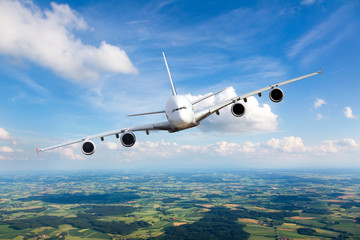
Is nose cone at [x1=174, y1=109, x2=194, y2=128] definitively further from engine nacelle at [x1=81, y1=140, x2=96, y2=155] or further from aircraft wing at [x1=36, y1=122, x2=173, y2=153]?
engine nacelle at [x1=81, y1=140, x2=96, y2=155]

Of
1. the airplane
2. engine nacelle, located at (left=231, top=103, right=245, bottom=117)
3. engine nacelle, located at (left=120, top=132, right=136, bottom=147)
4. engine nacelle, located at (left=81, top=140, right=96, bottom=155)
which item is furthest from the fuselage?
engine nacelle, located at (left=81, top=140, right=96, bottom=155)

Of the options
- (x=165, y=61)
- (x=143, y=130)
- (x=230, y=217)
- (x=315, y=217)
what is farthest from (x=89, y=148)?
(x=315, y=217)

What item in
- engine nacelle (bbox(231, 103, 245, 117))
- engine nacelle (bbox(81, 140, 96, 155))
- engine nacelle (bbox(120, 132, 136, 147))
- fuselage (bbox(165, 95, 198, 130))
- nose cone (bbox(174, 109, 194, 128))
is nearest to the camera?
nose cone (bbox(174, 109, 194, 128))

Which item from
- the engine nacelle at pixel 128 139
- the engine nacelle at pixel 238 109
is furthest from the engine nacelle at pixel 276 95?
the engine nacelle at pixel 128 139

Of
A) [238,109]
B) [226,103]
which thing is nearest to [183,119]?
[226,103]

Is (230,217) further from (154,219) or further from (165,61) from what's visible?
(165,61)

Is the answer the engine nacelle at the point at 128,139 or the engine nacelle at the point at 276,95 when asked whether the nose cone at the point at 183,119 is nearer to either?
the engine nacelle at the point at 128,139

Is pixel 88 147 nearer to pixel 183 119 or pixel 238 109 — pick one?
pixel 183 119
